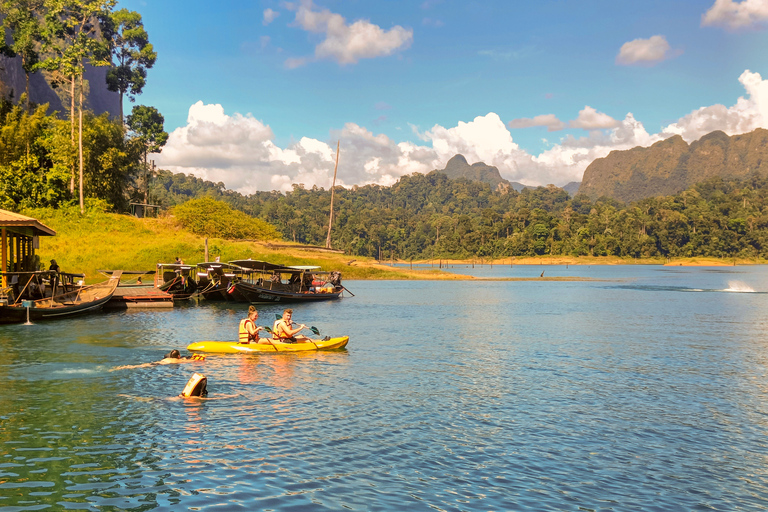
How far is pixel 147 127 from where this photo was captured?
93750 mm

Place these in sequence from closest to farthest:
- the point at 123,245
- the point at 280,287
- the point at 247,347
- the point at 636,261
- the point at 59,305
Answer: the point at 247,347, the point at 59,305, the point at 280,287, the point at 123,245, the point at 636,261

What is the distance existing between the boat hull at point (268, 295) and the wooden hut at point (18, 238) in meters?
14.6

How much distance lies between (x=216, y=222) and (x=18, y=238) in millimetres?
46452

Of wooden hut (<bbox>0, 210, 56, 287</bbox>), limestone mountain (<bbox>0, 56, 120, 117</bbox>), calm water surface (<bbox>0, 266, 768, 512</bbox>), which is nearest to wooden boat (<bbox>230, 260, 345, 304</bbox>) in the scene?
wooden hut (<bbox>0, 210, 56, 287</bbox>)

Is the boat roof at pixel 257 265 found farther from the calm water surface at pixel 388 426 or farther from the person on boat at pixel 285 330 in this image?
the person on boat at pixel 285 330

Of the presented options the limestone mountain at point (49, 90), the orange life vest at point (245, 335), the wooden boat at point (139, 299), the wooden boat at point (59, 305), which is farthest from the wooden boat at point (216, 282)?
the limestone mountain at point (49, 90)

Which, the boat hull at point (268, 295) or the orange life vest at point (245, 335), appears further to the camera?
the boat hull at point (268, 295)

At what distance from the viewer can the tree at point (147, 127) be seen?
92.8 m

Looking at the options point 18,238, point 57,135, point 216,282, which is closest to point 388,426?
point 18,238

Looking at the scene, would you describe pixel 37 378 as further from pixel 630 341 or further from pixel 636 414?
pixel 630 341

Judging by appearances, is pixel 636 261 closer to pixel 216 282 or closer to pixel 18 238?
pixel 216 282

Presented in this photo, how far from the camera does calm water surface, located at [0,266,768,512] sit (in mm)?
10586

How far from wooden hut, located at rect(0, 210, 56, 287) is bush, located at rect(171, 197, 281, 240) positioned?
3950 cm

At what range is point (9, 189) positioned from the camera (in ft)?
211
